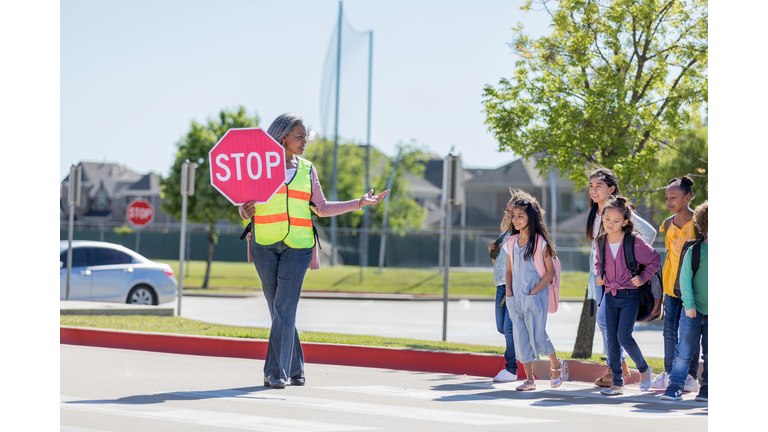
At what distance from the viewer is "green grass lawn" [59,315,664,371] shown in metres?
9.09

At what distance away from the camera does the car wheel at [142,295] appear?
53.4 ft

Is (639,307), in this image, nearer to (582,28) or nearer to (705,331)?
(705,331)

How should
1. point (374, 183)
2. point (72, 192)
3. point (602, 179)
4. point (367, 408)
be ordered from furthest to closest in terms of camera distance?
point (374, 183), point (72, 192), point (602, 179), point (367, 408)

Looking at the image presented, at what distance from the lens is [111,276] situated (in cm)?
1603

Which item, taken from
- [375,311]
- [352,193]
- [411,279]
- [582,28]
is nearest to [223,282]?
[411,279]

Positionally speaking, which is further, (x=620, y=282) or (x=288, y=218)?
(x=620, y=282)

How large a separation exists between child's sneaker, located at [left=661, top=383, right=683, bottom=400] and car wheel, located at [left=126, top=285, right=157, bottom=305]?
12.1 m

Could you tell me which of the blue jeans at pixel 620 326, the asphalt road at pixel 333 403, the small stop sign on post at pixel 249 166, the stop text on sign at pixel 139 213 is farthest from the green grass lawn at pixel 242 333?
the stop text on sign at pixel 139 213

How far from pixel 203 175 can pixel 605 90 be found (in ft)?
72.7

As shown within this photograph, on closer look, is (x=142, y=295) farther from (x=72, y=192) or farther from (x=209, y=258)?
(x=209, y=258)

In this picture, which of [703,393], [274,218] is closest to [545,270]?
[703,393]

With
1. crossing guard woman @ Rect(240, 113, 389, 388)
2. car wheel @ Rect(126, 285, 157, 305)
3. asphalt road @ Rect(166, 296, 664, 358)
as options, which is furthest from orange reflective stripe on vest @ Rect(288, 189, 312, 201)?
car wheel @ Rect(126, 285, 157, 305)

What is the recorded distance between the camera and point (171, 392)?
6.01 m
